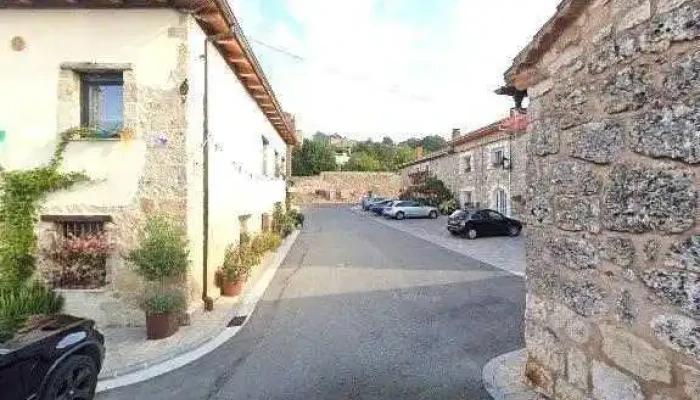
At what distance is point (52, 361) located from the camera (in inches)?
155

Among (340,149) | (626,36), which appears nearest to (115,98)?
(626,36)

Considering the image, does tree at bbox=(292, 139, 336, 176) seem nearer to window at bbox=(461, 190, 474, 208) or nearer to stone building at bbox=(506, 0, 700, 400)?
window at bbox=(461, 190, 474, 208)

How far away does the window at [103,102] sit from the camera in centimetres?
743

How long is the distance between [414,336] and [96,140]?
6.02 m

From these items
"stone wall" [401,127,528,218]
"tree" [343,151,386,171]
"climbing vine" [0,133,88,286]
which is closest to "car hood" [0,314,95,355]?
"climbing vine" [0,133,88,286]

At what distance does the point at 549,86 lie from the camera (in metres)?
4.16

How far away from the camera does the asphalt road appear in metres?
4.87

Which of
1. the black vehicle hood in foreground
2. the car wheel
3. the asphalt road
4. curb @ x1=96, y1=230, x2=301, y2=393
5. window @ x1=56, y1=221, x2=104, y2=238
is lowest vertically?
curb @ x1=96, y1=230, x2=301, y2=393

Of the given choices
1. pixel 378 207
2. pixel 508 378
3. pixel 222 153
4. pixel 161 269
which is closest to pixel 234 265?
pixel 222 153

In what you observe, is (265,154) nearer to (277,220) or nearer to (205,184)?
(277,220)

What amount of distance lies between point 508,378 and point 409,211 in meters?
27.3

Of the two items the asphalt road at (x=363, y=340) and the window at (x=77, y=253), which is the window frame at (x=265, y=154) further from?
the window at (x=77, y=253)

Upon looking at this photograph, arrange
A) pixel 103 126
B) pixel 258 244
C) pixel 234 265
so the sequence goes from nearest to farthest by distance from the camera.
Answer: pixel 103 126
pixel 234 265
pixel 258 244

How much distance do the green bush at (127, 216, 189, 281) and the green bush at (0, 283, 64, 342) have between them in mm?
1470
